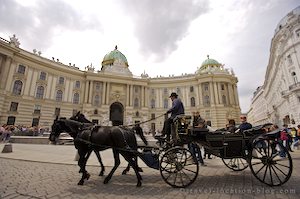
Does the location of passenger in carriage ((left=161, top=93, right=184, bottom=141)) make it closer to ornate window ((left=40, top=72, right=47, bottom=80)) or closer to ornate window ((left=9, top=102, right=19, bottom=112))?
ornate window ((left=9, top=102, right=19, bottom=112))

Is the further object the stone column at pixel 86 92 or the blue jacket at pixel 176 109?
the stone column at pixel 86 92

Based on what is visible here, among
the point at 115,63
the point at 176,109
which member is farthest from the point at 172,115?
the point at 115,63

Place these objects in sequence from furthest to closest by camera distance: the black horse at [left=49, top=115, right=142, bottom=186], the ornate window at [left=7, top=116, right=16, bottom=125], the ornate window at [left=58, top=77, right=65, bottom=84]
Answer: the ornate window at [left=58, top=77, right=65, bottom=84]
the ornate window at [left=7, top=116, right=16, bottom=125]
the black horse at [left=49, top=115, right=142, bottom=186]

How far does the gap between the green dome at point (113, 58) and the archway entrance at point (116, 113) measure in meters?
14.2

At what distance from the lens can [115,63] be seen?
46.5 m

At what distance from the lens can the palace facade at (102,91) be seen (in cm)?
3000

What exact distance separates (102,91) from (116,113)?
22.8 feet

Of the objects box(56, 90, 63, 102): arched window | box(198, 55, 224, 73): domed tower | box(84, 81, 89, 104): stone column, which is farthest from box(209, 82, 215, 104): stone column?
box(56, 90, 63, 102): arched window

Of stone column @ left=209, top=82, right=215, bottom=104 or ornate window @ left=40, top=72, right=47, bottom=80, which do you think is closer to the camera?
ornate window @ left=40, top=72, right=47, bottom=80

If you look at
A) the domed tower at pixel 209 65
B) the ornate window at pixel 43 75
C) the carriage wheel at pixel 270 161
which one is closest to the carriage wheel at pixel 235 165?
the carriage wheel at pixel 270 161

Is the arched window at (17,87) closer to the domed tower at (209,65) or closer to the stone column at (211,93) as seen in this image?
the stone column at (211,93)

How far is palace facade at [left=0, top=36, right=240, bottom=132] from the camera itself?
3000 centimetres

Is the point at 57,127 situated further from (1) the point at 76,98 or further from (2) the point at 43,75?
(1) the point at 76,98

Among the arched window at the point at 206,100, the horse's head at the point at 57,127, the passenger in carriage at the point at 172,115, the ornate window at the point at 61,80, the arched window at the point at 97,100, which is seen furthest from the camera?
the arched window at the point at 206,100
